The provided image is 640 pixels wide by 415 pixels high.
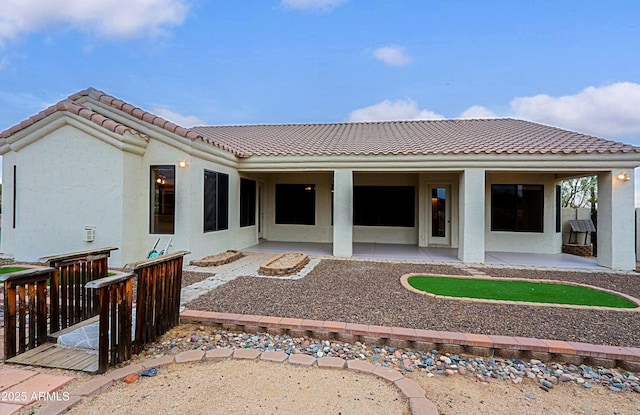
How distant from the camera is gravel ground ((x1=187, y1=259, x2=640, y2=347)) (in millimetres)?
4105

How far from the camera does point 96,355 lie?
3314mm

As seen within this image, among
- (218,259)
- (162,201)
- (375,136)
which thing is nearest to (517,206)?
(375,136)

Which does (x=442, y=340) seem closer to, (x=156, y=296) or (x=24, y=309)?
(x=156, y=296)

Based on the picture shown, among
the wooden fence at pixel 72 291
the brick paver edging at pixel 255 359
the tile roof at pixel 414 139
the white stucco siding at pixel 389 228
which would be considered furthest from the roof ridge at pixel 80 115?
the white stucco siding at pixel 389 228

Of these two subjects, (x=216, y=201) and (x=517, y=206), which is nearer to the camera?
(x=216, y=201)

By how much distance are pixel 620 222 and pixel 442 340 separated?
852cm

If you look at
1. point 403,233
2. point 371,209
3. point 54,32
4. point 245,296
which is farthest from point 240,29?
point 245,296

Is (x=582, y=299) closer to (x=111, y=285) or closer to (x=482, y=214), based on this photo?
(x=482, y=214)

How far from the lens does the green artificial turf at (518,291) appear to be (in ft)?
18.2

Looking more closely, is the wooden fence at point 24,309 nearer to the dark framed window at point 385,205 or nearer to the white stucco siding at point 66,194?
the white stucco siding at point 66,194

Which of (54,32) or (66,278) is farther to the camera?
(54,32)

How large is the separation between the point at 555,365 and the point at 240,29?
15250 mm

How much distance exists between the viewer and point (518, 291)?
20.2 ft

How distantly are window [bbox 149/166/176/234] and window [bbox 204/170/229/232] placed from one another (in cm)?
92
